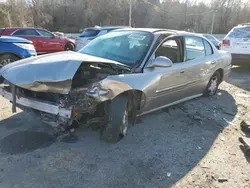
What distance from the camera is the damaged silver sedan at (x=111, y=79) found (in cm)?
302

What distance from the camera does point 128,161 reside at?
10.4 ft

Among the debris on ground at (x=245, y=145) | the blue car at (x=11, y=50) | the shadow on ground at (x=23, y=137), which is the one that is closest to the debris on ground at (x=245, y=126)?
the debris on ground at (x=245, y=145)

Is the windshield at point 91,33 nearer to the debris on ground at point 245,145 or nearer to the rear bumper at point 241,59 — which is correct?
the rear bumper at point 241,59

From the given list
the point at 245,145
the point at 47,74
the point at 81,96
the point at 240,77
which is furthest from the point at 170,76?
the point at 240,77

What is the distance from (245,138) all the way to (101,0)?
40017 mm

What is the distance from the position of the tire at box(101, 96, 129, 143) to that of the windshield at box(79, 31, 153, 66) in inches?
29.6

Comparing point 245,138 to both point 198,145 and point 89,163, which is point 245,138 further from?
point 89,163

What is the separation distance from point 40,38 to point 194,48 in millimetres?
8894

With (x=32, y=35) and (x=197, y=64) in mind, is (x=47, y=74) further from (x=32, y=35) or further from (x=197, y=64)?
(x=32, y=35)

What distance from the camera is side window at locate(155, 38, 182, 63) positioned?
13.9 feet

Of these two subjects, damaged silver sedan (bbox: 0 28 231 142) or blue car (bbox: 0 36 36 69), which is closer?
damaged silver sedan (bbox: 0 28 231 142)

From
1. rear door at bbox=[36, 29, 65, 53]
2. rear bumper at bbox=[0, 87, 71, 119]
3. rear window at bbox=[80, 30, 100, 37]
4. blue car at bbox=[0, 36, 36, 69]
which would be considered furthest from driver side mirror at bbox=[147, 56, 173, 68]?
rear door at bbox=[36, 29, 65, 53]

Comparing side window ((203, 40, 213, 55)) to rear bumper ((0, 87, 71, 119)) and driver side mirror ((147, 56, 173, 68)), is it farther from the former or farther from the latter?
rear bumper ((0, 87, 71, 119))

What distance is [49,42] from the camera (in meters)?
12.3
